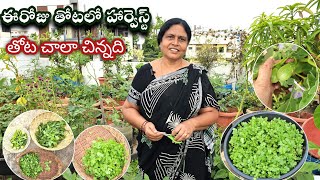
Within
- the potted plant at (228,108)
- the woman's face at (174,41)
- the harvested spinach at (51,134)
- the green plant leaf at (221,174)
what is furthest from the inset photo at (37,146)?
the potted plant at (228,108)

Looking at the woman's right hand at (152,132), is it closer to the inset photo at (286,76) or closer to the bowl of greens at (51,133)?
the bowl of greens at (51,133)

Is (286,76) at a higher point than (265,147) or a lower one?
higher

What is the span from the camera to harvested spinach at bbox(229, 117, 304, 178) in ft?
3.60

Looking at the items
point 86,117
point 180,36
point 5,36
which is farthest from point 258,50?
point 5,36

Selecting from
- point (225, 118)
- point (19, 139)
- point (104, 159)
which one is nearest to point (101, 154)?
point (104, 159)

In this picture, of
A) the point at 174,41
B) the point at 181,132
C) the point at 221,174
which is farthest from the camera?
the point at 221,174

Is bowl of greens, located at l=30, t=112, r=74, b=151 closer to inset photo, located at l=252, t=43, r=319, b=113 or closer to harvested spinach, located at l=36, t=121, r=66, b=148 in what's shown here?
harvested spinach, located at l=36, t=121, r=66, b=148

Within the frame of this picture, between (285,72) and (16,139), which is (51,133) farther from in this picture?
(285,72)

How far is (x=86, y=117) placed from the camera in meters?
2.81

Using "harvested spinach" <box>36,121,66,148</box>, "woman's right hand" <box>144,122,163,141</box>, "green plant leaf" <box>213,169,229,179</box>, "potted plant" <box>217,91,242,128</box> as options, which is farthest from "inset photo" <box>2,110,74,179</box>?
"potted plant" <box>217,91,242,128</box>

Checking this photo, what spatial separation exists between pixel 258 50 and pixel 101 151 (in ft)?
2.17

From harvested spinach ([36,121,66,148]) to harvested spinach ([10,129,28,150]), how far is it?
0.05 meters

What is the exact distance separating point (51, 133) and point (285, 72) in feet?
2.81

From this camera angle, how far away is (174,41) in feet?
4.89
